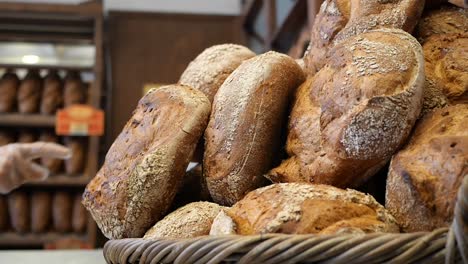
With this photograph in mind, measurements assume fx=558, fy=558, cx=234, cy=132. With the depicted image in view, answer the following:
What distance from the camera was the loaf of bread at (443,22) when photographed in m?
1.01

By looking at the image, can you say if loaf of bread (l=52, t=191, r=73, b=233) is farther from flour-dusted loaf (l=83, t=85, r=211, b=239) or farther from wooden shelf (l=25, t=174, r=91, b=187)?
flour-dusted loaf (l=83, t=85, r=211, b=239)

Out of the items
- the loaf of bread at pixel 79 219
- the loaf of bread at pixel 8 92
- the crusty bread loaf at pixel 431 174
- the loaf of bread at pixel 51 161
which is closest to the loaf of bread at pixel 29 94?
the loaf of bread at pixel 8 92

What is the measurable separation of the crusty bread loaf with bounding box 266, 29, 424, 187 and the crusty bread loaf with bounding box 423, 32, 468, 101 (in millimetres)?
94

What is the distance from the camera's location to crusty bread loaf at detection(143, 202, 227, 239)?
0.92 meters

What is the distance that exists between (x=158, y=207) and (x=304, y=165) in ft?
0.90

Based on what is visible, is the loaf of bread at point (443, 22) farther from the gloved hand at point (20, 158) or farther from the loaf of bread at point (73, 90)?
the loaf of bread at point (73, 90)

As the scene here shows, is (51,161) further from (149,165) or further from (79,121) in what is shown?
(149,165)

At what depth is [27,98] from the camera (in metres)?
3.20

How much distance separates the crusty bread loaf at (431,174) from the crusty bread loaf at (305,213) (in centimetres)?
3

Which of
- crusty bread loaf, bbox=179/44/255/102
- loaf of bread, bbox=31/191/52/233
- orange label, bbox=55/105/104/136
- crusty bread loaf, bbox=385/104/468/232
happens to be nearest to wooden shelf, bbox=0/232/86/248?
loaf of bread, bbox=31/191/52/233

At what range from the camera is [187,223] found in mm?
925

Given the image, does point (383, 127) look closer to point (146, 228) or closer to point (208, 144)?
point (208, 144)

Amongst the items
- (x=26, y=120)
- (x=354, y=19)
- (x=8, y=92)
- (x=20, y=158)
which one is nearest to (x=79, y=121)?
(x=26, y=120)

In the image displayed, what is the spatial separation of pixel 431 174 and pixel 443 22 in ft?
1.33
